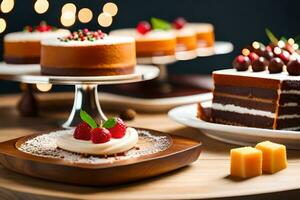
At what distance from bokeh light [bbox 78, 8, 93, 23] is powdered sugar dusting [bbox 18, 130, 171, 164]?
1396mm

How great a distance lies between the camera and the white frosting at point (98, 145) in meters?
1.89

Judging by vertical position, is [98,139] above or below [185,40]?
below

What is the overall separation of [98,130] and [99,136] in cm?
2

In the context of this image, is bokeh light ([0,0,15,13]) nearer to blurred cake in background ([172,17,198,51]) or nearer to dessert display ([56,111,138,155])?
blurred cake in background ([172,17,198,51])

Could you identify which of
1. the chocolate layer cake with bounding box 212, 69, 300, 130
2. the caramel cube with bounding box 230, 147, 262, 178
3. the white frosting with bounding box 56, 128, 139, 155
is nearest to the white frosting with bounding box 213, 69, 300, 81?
the chocolate layer cake with bounding box 212, 69, 300, 130

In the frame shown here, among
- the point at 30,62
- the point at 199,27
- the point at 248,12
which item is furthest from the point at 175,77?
the point at 30,62

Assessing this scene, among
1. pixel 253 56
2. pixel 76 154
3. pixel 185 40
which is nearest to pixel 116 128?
pixel 76 154

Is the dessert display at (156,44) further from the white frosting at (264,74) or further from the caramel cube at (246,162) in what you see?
the caramel cube at (246,162)

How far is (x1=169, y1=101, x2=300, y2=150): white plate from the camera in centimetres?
220

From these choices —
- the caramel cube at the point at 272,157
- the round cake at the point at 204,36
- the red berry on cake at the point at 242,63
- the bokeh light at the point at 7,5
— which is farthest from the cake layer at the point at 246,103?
the bokeh light at the point at 7,5

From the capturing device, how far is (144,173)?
187 cm

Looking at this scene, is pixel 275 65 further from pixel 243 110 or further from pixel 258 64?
pixel 243 110

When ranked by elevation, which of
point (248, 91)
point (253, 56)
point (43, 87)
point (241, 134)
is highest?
point (253, 56)

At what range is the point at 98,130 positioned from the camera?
1.90 m
